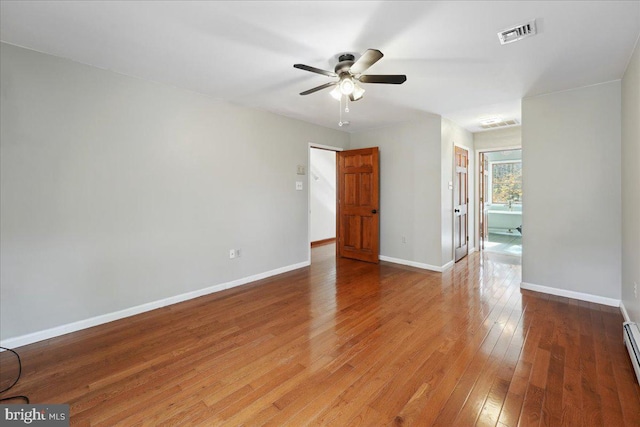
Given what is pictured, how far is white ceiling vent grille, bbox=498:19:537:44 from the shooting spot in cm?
210

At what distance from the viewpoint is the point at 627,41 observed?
232 centimetres

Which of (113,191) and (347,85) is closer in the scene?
(347,85)

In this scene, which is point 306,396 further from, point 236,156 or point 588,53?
Answer: point 588,53

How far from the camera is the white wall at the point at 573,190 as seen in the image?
3.13 meters

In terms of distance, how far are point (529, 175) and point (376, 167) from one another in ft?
7.41

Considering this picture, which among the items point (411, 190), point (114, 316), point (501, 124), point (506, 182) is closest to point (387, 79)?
point (411, 190)

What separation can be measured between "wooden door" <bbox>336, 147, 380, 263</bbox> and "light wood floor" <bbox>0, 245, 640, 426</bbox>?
197 cm

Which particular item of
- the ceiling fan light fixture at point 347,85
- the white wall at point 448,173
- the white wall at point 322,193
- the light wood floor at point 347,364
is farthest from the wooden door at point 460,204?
the ceiling fan light fixture at point 347,85

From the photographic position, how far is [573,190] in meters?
3.36

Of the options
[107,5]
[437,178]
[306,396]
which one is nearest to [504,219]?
[437,178]

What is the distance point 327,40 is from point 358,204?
11.3 feet

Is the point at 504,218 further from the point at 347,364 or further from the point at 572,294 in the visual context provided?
the point at 347,364

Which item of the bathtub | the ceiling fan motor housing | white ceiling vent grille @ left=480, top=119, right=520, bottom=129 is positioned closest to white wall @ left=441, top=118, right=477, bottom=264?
white ceiling vent grille @ left=480, top=119, right=520, bottom=129

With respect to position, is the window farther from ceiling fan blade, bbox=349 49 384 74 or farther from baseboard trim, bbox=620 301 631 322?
ceiling fan blade, bbox=349 49 384 74
